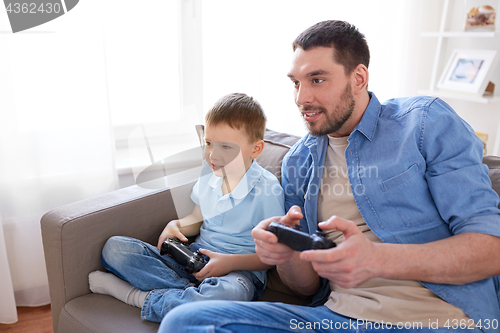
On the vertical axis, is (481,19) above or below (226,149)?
above

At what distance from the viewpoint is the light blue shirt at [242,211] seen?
1.24 metres

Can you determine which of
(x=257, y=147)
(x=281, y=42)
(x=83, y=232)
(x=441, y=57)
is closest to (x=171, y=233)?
(x=83, y=232)

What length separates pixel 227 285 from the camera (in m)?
1.08

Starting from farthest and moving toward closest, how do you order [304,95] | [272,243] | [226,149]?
[226,149] → [304,95] → [272,243]

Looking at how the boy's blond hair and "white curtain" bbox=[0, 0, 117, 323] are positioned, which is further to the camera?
"white curtain" bbox=[0, 0, 117, 323]

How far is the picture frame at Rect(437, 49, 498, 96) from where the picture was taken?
7.19 feet

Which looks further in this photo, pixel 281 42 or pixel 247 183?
pixel 281 42

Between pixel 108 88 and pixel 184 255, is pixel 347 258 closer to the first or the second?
pixel 184 255

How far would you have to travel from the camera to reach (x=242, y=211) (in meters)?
1.25

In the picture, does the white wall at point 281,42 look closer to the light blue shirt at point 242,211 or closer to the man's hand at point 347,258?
the light blue shirt at point 242,211

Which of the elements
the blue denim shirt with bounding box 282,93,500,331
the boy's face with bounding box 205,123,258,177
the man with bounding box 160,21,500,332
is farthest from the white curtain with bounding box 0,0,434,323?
the blue denim shirt with bounding box 282,93,500,331

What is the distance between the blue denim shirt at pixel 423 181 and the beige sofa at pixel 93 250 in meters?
0.24

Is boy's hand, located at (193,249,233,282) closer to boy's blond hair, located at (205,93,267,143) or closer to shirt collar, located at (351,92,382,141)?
boy's blond hair, located at (205,93,267,143)

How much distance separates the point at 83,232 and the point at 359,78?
0.90 meters
